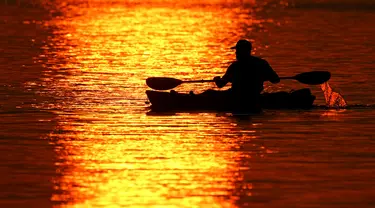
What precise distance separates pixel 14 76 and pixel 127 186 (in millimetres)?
14419

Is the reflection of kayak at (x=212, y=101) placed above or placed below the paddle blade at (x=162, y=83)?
below

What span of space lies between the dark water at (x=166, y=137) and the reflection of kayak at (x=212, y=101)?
0.23 m

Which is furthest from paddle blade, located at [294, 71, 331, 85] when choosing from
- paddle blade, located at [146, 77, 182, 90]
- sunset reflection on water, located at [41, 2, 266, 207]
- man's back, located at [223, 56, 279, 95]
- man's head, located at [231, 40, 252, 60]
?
sunset reflection on water, located at [41, 2, 266, 207]

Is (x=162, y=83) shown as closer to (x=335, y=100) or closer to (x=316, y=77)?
(x=316, y=77)

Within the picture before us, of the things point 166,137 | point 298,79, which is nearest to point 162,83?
point 298,79

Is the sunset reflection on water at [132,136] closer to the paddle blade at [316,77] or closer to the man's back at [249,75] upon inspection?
the man's back at [249,75]

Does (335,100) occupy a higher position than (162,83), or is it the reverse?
(162,83)

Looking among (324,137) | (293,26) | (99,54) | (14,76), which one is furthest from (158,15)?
(324,137)

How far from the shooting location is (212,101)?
73.0ft

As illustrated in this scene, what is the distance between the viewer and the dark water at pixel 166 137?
48.7 ft

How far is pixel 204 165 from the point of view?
16.7 metres

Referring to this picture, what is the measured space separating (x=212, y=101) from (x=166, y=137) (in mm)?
3127

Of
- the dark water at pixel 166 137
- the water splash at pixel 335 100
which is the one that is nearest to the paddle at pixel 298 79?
the water splash at pixel 335 100

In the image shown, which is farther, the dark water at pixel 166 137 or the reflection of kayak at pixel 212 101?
the reflection of kayak at pixel 212 101
